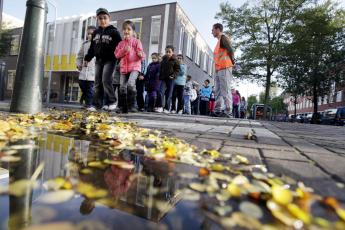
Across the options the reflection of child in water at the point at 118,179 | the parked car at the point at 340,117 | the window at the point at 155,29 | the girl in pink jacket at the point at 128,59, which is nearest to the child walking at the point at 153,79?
the girl in pink jacket at the point at 128,59

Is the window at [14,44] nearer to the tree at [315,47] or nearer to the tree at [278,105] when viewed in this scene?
the tree at [315,47]

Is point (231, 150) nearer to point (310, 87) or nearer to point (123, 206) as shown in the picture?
point (123, 206)

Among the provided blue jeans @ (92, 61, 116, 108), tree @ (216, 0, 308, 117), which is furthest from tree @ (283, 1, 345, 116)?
blue jeans @ (92, 61, 116, 108)

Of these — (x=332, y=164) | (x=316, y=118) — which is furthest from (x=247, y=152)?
(x=316, y=118)

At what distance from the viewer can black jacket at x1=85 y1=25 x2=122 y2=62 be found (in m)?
5.81

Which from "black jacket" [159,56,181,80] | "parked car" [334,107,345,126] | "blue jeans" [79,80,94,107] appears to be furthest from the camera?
"parked car" [334,107,345,126]

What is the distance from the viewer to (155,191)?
1209 millimetres

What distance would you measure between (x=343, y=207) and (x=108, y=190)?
2.99 feet

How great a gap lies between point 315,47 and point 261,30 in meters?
3.71

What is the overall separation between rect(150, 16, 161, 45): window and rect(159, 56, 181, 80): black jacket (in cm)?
1390

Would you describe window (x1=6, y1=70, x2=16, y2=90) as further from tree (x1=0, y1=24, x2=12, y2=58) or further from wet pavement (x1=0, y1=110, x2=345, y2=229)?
wet pavement (x1=0, y1=110, x2=345, y2=229)

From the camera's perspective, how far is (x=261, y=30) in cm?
2045

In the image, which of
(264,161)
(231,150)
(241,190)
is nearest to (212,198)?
(241,190)

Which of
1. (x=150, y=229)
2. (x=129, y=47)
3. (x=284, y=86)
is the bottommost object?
(x=150, y=229)
